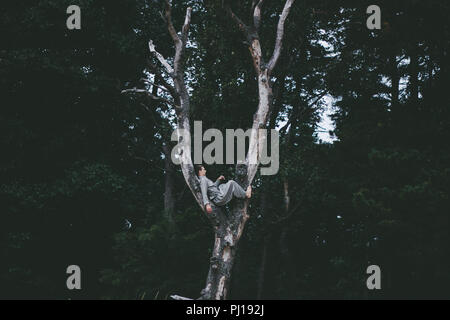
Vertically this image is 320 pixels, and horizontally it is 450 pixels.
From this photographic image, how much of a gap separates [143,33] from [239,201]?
889 cm

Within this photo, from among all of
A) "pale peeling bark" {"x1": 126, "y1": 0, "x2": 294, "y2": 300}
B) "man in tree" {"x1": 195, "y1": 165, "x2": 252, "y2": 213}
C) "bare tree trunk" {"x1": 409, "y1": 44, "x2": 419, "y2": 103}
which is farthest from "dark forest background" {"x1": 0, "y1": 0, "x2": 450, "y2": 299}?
"man in tree" {"x1": 195, "y1": 165, "x2": 252, "y2": 213}

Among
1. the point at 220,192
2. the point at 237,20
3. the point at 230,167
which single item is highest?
the point at 237,20

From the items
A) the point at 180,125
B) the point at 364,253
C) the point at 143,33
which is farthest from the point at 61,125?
the point at 364,253

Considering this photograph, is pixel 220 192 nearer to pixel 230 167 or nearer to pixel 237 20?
pixel 230 167

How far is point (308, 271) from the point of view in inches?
642

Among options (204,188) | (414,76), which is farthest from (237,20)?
(414,76)

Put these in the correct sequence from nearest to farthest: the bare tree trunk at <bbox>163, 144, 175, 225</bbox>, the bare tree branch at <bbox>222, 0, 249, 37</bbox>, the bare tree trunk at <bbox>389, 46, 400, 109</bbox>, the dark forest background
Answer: the dark forest background, the bare tree branch at <bbox>222, 0, 249, 37</bbox>, the bare tree trunk at <bbox>389, 46, 400, 109</bbox>, the bare tree trunk at <bbox>163, 144, 175, 225</bbox>

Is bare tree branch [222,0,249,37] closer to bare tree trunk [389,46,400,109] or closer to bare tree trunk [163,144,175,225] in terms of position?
bare tree trunk [389,46,400,109]

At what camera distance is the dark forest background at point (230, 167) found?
1263 cm

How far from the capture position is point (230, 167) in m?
16.0

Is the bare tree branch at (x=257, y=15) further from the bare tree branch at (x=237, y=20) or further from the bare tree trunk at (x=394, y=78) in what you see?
the bare tree trunk at (x=394, y=78)

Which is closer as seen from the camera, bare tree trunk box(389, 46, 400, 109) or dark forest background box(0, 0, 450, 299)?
dark forest background box(0, 0, 450, 299)

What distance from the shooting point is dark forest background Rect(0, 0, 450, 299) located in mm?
12633

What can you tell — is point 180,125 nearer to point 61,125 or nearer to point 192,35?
point 192,35
